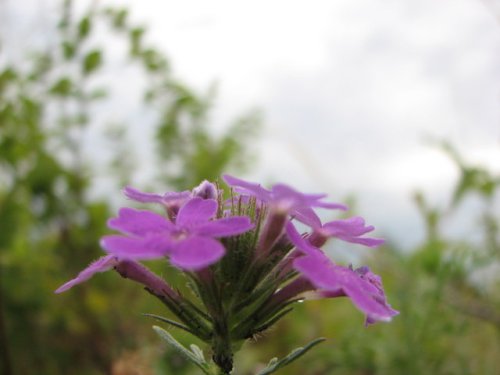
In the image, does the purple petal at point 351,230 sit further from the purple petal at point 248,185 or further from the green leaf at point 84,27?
the green leaf at point 84,27

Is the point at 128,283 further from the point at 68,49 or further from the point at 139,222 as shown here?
the point at 139,222

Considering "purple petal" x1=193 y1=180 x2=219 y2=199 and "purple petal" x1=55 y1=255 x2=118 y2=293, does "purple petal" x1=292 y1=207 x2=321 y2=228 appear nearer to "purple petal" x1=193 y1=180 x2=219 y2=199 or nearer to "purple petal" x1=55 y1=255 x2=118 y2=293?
"purple petal" x1=193 y1=180 x2=219 y2=199

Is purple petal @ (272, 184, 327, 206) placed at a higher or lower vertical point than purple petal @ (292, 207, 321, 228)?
higher

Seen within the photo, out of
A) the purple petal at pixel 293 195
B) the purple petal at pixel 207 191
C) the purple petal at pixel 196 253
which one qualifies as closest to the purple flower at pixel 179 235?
the purple petal at pixel 196 253

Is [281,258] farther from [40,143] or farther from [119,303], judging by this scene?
[119,303]

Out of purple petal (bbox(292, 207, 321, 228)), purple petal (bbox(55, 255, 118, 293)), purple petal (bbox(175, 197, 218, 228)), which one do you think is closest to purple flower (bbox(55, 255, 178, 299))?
purple petal (bbox(55, 255, 118, 293))

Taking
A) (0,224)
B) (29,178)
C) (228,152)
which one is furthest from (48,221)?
(228,152)
